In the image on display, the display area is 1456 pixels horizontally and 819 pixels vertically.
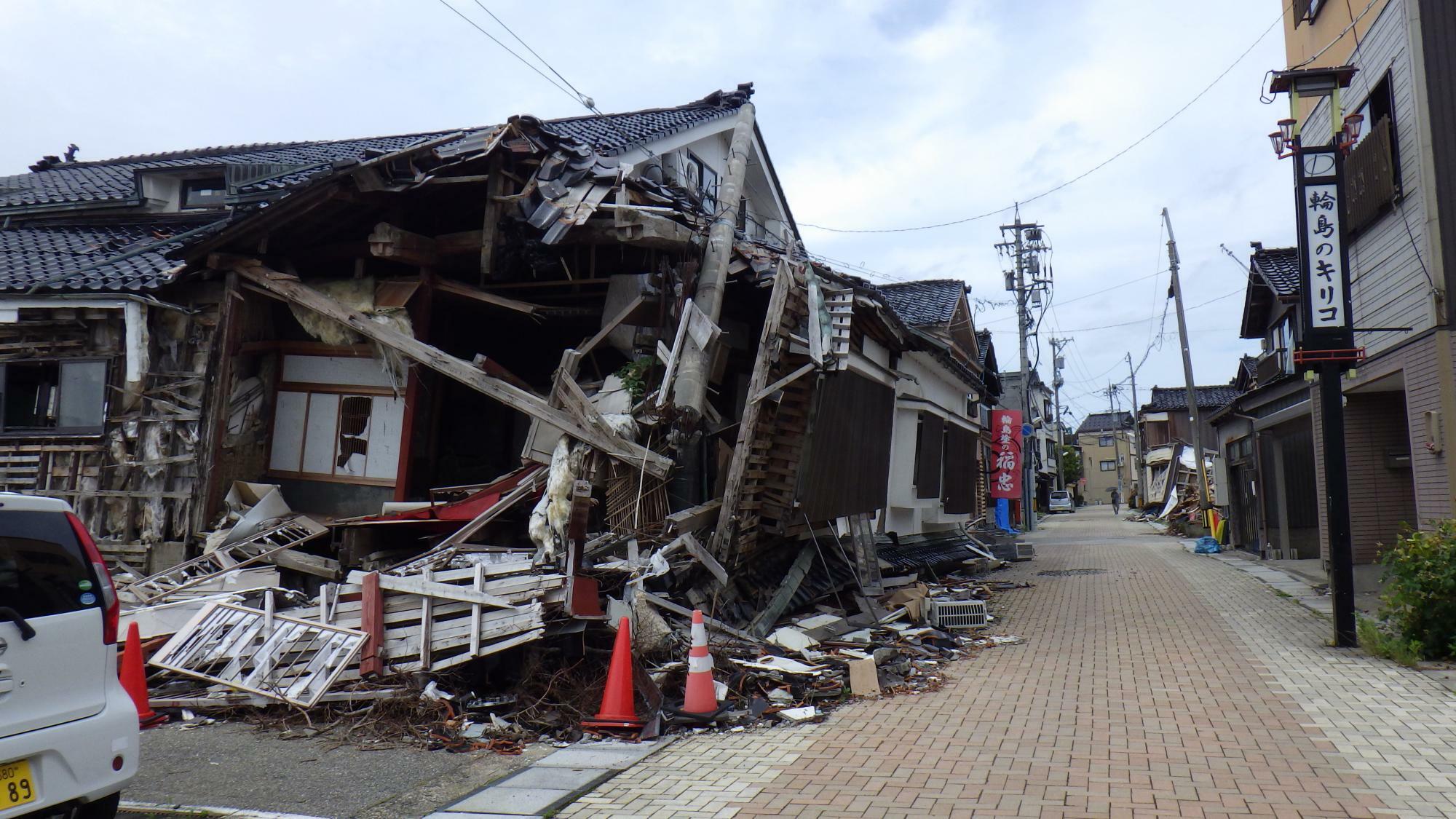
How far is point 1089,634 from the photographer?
10.9m

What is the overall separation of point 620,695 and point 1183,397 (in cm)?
5648

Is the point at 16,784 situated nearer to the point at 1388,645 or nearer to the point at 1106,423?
the point at 1388,645

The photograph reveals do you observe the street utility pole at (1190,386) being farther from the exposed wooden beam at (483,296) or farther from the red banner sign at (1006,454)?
the exposed wooden beam at (483,296)

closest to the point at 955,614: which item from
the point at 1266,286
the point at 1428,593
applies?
the point at 1428,593

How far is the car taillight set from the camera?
4.58m

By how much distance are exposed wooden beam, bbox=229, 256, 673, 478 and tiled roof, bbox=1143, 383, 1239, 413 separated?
163ft

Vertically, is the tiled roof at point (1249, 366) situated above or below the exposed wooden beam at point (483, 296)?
above

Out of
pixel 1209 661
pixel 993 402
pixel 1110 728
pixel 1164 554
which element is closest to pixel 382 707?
pixel 1110 728

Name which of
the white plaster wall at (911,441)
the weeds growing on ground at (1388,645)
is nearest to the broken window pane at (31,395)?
the white plaster wall at (911,441)

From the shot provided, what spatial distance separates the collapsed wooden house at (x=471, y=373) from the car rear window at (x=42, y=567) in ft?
12.2

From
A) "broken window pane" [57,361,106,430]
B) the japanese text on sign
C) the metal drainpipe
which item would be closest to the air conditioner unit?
the metal drainpipe

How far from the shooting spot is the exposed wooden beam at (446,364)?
895cm

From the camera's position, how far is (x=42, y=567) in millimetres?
4367

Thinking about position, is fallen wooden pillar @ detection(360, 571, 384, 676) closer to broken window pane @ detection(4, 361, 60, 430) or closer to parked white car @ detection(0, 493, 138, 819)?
parked white car @ detection(0, 493, 138, 819)
